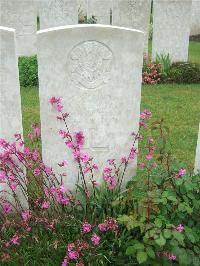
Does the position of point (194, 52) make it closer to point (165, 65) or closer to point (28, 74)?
point (165, 65)

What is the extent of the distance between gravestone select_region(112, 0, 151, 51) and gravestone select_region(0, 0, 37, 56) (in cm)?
195

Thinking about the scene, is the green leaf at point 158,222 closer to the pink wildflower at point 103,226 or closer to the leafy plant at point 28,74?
the pink wildflower at point 103,226

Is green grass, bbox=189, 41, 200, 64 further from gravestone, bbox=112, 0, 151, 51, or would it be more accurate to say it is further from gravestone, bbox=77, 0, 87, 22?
gravestone, bbox=77, 0, 87, 22

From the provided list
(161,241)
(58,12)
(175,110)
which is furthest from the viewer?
(58,12)

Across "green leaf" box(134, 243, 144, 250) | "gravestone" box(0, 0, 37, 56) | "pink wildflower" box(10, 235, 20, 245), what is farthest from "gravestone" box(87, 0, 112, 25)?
"green leaf" box(134, 243, 144, 250)

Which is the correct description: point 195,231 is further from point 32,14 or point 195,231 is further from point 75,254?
point 32,14

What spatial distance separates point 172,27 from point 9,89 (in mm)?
6799

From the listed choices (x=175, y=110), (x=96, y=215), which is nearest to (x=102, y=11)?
(x=175, y=110)

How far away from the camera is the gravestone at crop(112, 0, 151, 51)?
9289 millimetres

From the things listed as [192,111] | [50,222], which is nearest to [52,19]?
[192,111]

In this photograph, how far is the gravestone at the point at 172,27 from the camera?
9.32 meters

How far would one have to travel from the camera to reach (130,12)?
934cm

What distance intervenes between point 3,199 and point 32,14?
283 inches

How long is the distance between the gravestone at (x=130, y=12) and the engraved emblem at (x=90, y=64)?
20.4 ft
